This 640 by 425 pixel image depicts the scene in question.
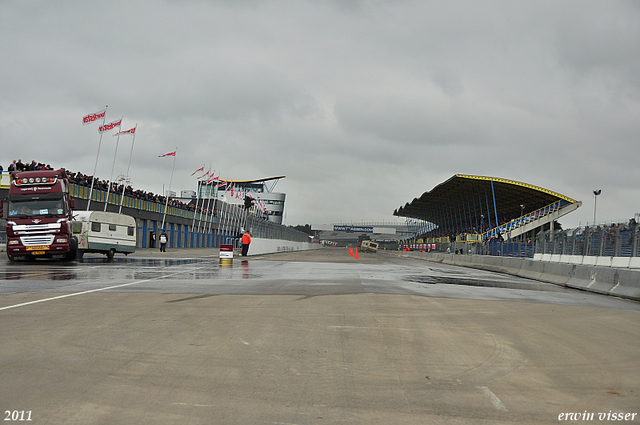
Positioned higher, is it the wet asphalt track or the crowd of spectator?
the crowd of spectator

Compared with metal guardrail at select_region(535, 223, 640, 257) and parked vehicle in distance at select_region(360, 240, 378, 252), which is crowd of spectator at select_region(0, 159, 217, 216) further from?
parked vehicle in distance at select_region(360, 240, 378, 252)

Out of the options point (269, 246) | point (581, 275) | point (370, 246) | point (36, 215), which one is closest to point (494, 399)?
point (581, 275)

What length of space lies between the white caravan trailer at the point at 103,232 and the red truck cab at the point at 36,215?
258 centimetres

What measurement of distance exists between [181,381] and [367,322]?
13.4 feet

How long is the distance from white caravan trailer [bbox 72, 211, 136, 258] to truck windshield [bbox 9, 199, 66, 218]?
2.74m

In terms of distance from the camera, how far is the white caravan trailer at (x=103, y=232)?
29.2 m

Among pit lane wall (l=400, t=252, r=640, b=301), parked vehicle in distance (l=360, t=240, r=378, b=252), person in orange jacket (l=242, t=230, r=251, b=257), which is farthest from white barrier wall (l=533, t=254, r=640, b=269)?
parked vehicle in distance (l=360, t=240, r=378, b=252)

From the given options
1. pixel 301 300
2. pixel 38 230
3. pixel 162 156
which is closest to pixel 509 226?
pixel 162 156

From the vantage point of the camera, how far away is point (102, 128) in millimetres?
47125

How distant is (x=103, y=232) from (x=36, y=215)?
219 inches

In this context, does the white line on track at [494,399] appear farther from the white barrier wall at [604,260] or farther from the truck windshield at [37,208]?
the truck windshield at [37,208]

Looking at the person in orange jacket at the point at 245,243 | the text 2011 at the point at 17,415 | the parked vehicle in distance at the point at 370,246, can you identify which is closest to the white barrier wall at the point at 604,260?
the person in orange jacket at the point at 245,243

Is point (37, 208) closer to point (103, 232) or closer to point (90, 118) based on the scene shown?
point (103, 232)

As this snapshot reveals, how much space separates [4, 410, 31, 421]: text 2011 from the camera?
4.21m
